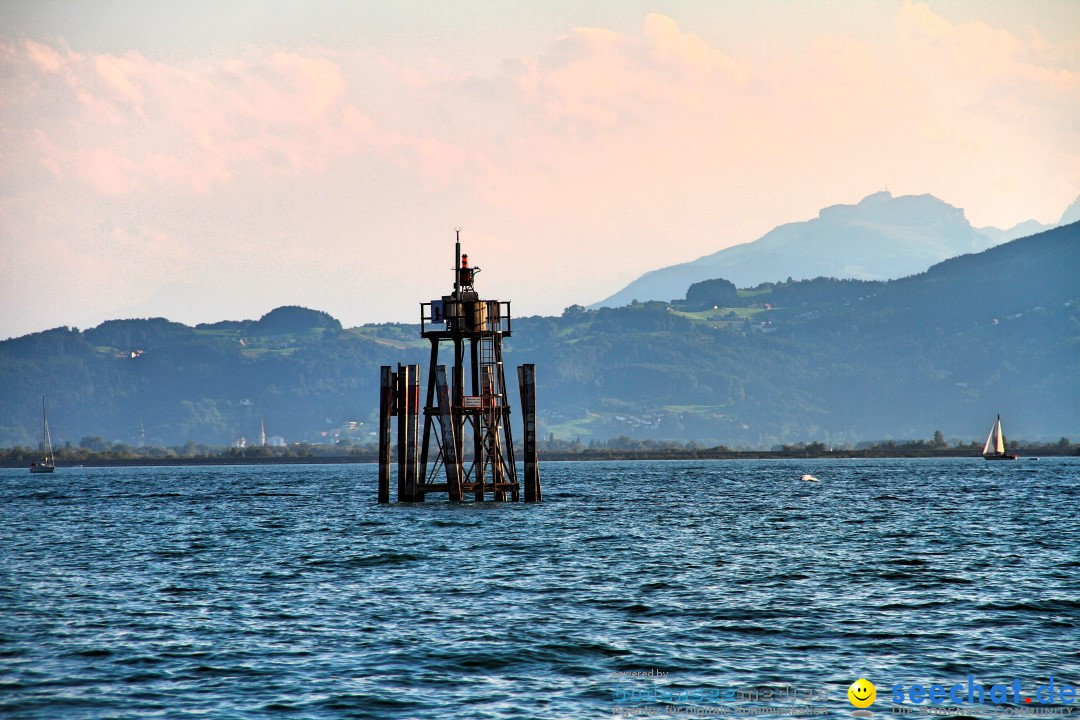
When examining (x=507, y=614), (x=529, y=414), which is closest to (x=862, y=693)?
(x=507, y=614)

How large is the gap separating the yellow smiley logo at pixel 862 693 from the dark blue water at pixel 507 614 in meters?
0.17

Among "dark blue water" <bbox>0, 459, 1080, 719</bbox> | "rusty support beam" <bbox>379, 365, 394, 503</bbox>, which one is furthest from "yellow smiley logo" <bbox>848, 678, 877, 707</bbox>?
"rusty support beam" <bbox>379, 365, 394, 503</bbox>

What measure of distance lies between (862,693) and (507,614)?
35.3ft

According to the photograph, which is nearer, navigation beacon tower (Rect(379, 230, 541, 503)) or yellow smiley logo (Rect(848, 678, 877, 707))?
yellow smiley logo (Rect(848, 678, 877, 707))

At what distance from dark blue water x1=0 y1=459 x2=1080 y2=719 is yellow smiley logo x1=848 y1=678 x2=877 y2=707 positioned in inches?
6.5

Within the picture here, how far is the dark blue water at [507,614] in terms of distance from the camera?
22.9 metres

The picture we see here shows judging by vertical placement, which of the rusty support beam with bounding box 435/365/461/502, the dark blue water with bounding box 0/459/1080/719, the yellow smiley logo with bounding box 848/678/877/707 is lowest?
the yellow smiley logo with bounding box 848/678/877/707

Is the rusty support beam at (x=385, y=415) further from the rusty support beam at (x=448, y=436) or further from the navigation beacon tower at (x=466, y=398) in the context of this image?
the rusty support beam at (x=448, y=436)

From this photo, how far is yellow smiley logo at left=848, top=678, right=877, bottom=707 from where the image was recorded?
2156cm

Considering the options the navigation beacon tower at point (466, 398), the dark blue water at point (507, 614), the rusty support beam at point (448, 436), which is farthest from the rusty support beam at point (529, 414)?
the dark blue water at point (507, 614)

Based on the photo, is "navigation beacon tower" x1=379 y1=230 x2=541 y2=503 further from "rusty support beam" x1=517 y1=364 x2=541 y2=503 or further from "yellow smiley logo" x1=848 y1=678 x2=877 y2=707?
"yellow smiley logo" x1=848 y1=678 x2=877 y2=707

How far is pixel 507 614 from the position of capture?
100 feet

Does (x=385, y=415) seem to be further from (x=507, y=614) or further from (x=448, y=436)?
(x=507, y=614)

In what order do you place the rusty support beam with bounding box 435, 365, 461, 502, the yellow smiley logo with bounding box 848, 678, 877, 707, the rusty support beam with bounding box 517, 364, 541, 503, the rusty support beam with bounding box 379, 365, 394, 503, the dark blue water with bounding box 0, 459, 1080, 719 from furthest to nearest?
the rusty support beam with bounding box 379, 365, 394, 503 → the rusty support beam with bounding box 517, 364, 541, 503 → the rusty support beam with bounding box 435, 365, 461, 502 → the dark blue water with bounding box 0, 459, 1080, 719 → the yellow smiley logo with bounding box 848, 678, 877, 707
